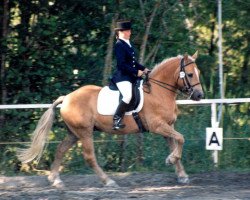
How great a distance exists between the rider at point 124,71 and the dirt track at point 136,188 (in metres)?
1.03

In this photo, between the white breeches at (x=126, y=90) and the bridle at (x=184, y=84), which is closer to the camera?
the white breeches at (x=126, y=90)

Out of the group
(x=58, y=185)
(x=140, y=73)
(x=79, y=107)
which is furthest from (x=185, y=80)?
(x=58, y=185)

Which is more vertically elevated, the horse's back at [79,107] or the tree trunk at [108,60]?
the tree trunk at [108,60]

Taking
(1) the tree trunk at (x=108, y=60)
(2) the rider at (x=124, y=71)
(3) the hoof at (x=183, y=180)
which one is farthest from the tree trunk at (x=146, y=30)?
(3) the hoof at (x=183, y=180)

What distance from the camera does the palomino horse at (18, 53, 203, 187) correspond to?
410 inches

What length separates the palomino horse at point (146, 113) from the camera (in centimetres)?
1041

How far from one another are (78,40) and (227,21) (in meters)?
3.83

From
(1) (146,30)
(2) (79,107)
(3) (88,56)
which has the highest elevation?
(1) (146,30)

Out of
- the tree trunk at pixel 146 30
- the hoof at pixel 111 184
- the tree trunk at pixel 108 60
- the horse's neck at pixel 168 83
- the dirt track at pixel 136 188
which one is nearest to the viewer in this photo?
the dirt track at pixel 136 188

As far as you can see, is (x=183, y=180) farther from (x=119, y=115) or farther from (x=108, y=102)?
(x=108, y=102)

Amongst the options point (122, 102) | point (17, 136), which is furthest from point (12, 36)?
point (122, 102)

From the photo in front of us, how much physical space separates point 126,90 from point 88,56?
4620 mm

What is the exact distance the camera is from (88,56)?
1477 cm

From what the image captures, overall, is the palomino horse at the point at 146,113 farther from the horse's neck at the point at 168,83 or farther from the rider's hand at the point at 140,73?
the rider's hand at the point at 140,73
